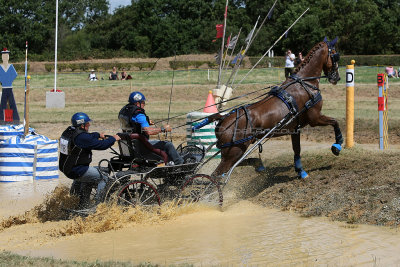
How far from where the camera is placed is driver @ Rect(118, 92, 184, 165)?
8.96m

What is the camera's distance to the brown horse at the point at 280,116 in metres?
9.55

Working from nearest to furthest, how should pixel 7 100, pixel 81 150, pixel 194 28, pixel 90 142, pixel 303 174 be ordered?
pixel 90 142 → pixel 81 150 → pixel 303 174 → pixel 7 100 → pixel 194 28

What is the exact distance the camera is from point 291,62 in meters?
30.6

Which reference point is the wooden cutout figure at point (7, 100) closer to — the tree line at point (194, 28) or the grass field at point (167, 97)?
the grass field at point (167, 97)

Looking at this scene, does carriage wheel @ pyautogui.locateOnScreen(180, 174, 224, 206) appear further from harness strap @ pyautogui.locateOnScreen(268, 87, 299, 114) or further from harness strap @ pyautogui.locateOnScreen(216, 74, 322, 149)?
harness strap @ pyautogui.locateOnScreen(268, 87, 299, 114)

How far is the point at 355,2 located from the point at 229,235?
6447cm

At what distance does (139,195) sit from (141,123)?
1074 millimetres

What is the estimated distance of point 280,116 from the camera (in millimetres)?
A: 9828

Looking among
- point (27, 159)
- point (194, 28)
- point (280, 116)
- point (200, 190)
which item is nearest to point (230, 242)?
point (200, 190)

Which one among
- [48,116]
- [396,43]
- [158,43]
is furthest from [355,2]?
[48,116]

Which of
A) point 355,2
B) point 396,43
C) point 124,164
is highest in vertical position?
point 355,2

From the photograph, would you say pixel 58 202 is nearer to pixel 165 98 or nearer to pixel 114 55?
pixel 165 98

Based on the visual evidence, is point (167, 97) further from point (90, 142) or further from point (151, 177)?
point (90, 142)

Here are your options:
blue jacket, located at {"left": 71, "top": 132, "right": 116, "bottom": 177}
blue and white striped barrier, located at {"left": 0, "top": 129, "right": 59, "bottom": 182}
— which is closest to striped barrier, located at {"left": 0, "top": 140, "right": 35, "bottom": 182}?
blue and white striped barrier, located at {"left": 0, "top": 129, "right": 59, "bottom": 182}
